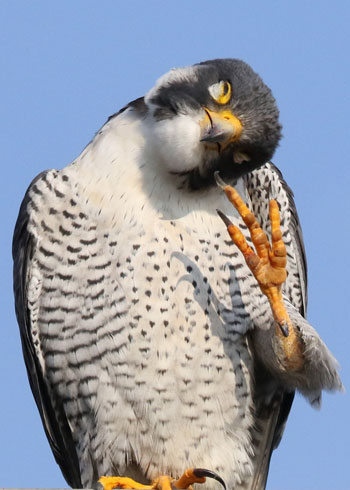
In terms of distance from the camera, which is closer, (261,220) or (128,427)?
(128,427)

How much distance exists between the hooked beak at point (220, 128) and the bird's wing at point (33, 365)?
4.34 ft

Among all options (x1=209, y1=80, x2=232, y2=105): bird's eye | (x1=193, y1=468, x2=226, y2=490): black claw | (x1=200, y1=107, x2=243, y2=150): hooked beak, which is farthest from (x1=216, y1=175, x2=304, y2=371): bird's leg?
(x1=193, y1=468, x2=226, y2=490): black claw

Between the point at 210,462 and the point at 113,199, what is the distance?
1.82 m

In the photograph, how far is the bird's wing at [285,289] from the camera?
8.36m

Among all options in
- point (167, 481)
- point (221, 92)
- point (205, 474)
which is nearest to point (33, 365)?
point (167, 481)

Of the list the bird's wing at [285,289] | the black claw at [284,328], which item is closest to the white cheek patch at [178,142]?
the bird's wing at [285,289]

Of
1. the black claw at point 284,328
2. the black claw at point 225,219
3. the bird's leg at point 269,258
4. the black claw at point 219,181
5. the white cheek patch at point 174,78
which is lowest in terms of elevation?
the black claw at point 284,328

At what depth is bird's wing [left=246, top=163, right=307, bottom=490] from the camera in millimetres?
8359

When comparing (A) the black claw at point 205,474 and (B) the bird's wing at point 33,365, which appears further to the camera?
(B) the bird's wing at point 33,365

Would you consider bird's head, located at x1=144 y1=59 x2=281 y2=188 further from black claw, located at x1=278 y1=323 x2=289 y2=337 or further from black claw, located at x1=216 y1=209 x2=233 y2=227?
black claw, located at x1=278 y1=323 x2=289 y2=337

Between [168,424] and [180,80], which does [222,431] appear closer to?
[168,424]

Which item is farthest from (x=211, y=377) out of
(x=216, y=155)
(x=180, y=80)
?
(x=180, y=80)

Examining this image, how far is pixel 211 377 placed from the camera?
7.89m

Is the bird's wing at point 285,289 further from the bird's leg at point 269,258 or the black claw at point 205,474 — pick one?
the black claw at point 205,474
